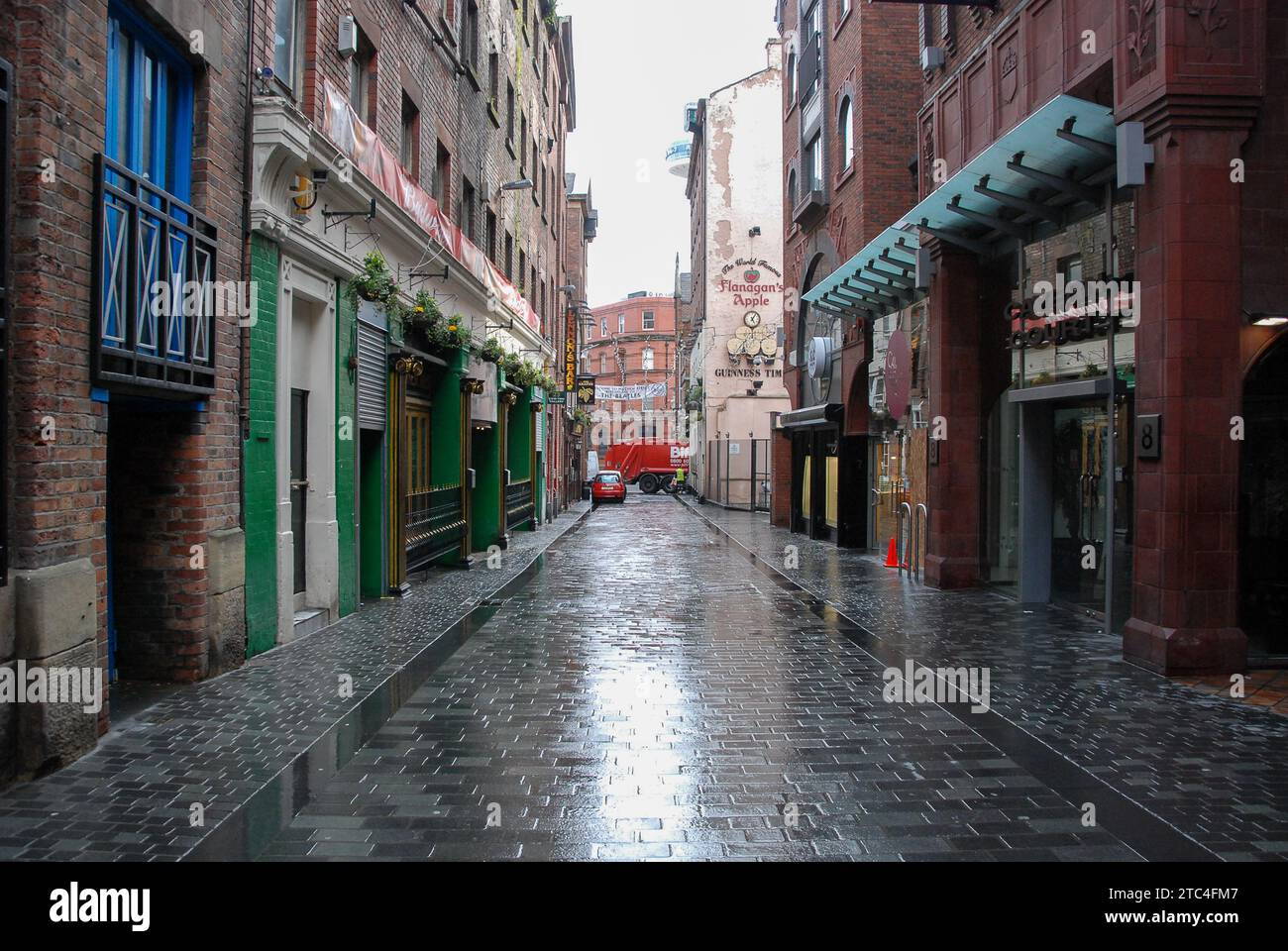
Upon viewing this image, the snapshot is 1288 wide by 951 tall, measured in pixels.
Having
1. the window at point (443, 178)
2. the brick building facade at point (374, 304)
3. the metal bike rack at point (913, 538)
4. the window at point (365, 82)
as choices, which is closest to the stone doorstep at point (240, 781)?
the brick building facade at point (374, 304)

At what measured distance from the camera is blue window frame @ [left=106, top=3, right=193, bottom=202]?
6.62 m

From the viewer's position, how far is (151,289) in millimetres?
6426

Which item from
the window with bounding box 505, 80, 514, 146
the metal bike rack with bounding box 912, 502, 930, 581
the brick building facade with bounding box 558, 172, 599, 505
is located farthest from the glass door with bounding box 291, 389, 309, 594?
the brick building facade with bounding box 558, 172, 599, 505

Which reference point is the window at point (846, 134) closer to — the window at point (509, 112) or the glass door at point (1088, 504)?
the window at point (509, 112)

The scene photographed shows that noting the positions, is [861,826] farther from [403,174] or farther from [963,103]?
[963,103]

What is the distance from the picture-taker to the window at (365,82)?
1165cm

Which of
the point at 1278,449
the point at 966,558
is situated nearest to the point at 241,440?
the point at 1278,449

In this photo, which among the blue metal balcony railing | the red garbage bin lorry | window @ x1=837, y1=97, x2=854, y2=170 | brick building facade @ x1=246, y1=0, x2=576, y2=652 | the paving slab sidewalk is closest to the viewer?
the paving slab sidewalk

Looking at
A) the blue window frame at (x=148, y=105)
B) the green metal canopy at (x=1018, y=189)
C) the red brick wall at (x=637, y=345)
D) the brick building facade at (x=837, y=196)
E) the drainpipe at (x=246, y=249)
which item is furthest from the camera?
the red brick wall at (x=637, y=345)

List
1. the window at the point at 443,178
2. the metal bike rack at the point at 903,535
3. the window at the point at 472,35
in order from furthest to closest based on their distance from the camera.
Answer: the window at the point at 472,35
the window at the point at 443,178
the metal bike rack at the point at 903,535

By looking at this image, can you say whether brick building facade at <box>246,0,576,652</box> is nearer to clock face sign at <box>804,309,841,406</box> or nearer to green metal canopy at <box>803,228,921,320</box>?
green metal canopy at <box>803,228,921,320</box>

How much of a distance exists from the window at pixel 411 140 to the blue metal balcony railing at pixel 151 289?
682cm

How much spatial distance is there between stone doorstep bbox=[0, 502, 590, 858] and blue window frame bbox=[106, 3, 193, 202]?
138 inches

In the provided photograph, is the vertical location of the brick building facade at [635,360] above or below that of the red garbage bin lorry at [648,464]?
above
